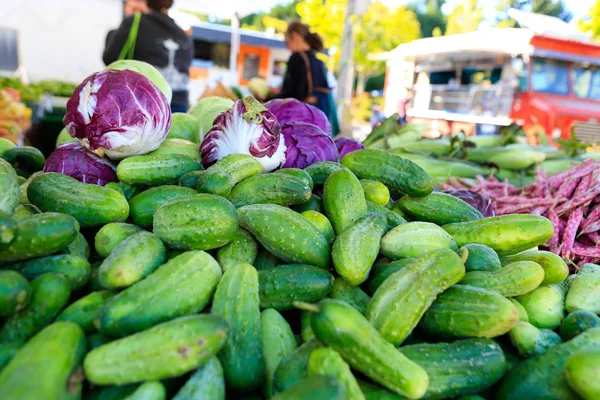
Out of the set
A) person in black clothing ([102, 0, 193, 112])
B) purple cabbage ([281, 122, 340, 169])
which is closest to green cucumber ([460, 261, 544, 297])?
purple cabbage ([281, 122, 340, 169])

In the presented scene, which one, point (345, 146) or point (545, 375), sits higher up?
point (345, 146)

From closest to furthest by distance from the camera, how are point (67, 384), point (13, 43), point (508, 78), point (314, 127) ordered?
point (67, 384) < point (314, 127) < point (13, 43) < point (508, 78)

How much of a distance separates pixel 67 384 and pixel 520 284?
1350 millimetres

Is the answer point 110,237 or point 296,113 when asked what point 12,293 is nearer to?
point 110,237

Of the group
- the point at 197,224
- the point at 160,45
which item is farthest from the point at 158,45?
the point at 197,224

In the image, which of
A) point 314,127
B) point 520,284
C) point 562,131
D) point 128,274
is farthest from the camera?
point 562,131

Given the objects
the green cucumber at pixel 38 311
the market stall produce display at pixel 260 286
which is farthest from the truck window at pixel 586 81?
the green cucumber at pixel 38 311

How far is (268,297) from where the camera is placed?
1.37m

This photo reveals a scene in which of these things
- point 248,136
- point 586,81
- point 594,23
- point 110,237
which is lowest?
point 110,237

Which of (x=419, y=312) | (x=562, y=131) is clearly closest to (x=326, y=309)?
(x=419, y=312)

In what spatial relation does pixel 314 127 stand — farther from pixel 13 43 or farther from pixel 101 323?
pixel 13 43

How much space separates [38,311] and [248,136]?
1.06m

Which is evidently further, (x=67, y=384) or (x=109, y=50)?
(x=109, y=50)

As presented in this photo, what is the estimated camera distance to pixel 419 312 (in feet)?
4.12
